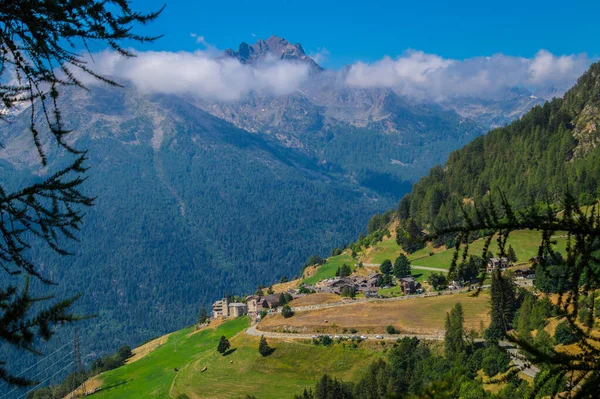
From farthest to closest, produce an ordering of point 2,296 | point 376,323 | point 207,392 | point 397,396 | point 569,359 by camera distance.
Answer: point 376,323, point 207,392, point 2,296, point 569,359, point 397,396

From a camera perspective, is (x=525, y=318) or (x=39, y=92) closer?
(x=39, y=92)

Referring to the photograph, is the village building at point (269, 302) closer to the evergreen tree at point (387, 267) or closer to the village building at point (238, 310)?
the village building at point (238, 310)

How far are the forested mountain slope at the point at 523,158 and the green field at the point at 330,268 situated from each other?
20552 millimetres

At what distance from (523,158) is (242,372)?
315 feet

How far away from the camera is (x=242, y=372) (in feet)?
261

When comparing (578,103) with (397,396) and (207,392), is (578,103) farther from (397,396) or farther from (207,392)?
(397,396)

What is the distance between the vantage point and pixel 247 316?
12131 centimetres

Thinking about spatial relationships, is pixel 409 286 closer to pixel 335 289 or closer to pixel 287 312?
pixel 335 289

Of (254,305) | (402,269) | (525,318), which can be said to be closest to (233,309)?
(254,305)

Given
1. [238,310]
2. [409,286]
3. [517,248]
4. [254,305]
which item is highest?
[517,248]

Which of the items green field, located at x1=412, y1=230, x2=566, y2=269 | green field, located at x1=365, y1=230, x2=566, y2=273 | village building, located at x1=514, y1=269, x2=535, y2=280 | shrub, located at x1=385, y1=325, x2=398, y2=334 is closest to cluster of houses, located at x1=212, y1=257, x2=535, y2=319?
green field, located at x1=412, y1=230, x2=566, y2=269

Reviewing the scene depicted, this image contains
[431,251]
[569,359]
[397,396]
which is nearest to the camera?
[397,396]

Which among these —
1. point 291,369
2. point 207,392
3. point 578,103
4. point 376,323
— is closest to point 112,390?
point 207,392

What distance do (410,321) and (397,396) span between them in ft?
248
